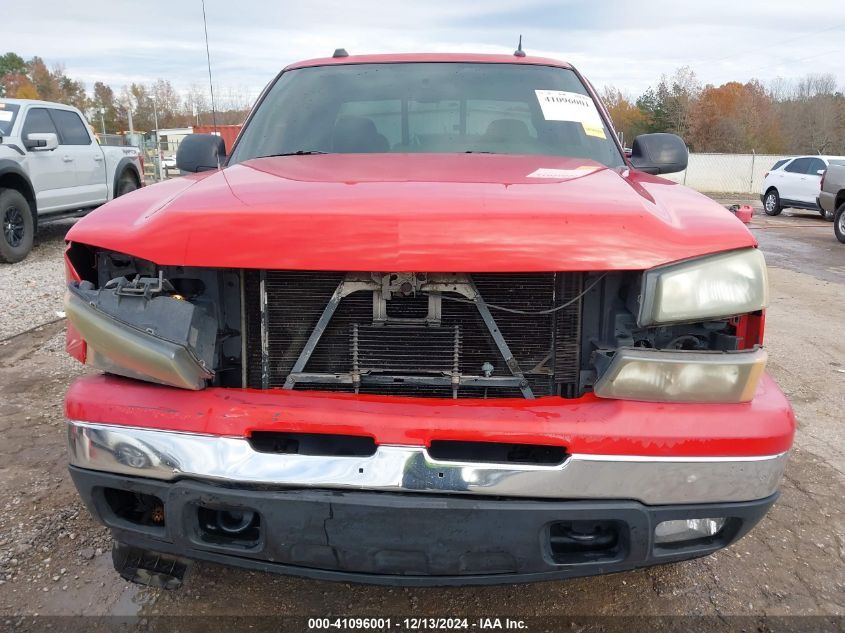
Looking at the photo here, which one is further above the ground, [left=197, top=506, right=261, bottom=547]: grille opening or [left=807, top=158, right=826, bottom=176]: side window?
[left=807, top=158, right=826, bottom=176]: side window

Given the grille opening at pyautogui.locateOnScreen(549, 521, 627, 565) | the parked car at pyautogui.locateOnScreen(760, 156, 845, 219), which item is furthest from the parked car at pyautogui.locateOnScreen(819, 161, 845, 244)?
the grille opening at pyautogui.locateOnScreen(549, 521, 627, 565)

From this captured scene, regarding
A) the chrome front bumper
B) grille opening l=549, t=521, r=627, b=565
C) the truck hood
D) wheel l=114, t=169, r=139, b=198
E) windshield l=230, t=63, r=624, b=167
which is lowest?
grille opening l=549, t=521, r=627, b=565

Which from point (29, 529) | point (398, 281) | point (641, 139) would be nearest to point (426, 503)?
point (398, 281)

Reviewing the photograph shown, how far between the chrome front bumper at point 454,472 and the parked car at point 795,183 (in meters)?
16.8

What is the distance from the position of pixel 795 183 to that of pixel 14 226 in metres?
16.9

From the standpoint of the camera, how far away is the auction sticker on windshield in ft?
9.84

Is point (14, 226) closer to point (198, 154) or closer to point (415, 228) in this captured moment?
point (198, 154)

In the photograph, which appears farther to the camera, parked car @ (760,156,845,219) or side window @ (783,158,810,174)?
side window @ (783,158,810,174)

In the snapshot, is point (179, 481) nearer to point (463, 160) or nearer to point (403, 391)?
point (403, 391)

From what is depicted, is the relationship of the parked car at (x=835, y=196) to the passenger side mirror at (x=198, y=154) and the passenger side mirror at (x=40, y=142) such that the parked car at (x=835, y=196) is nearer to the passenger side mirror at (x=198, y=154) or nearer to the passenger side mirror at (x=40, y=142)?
the passenger side mirror at (x=198, y=154)

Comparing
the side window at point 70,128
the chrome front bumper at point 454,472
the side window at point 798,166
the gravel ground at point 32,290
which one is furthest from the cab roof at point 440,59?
the side window at point 798,166

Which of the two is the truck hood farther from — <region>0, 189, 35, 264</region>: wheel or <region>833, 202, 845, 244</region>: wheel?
<region>833, 202, 845, 244</region>: wheel

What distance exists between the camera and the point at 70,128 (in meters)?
9.80

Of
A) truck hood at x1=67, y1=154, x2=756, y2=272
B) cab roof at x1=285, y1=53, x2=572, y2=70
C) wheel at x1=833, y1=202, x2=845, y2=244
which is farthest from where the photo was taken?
wheel at x1=833, y1=202, x2=845, y2=244
